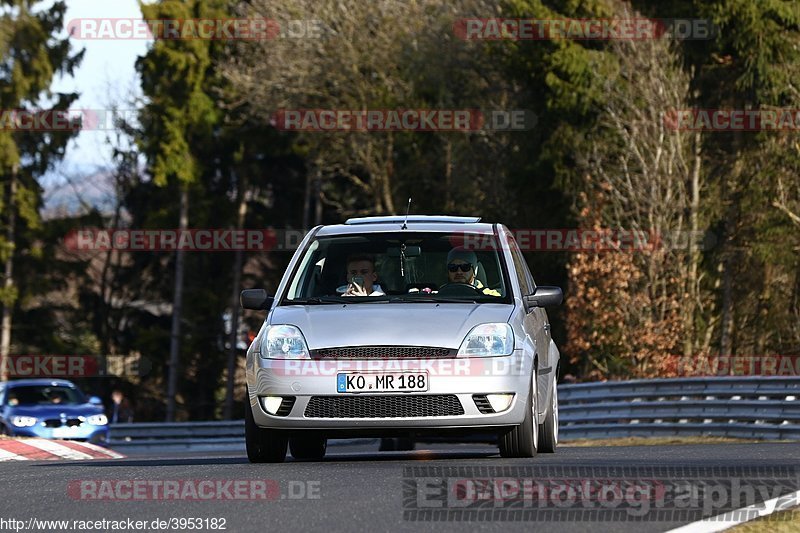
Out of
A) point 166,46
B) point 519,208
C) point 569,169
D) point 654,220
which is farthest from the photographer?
point 166,46

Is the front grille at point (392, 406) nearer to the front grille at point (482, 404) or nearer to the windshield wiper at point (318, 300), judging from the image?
the front grille at point (482, 404)

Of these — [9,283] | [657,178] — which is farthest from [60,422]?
[9,283]

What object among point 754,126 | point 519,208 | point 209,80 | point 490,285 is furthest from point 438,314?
point 209,80

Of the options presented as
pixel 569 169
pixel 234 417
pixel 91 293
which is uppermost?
pixel 569 169

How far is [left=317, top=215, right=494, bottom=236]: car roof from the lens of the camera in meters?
12.2

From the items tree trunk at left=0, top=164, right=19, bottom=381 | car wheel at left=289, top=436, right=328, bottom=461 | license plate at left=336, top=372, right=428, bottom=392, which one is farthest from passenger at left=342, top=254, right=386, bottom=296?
tree trunk at left=0, top=164, right=19, bottom=381

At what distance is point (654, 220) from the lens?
36.9 meters

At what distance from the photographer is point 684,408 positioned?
21.8 m

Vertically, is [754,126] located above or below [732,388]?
above

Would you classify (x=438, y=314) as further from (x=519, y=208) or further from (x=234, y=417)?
(x=234, y=417)

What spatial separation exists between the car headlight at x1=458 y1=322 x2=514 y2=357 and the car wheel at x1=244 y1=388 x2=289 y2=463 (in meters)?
1.46

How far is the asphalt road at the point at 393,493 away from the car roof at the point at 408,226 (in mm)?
1877

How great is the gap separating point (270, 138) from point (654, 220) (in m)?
22.9

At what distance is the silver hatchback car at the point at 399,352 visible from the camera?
10.7 meters
